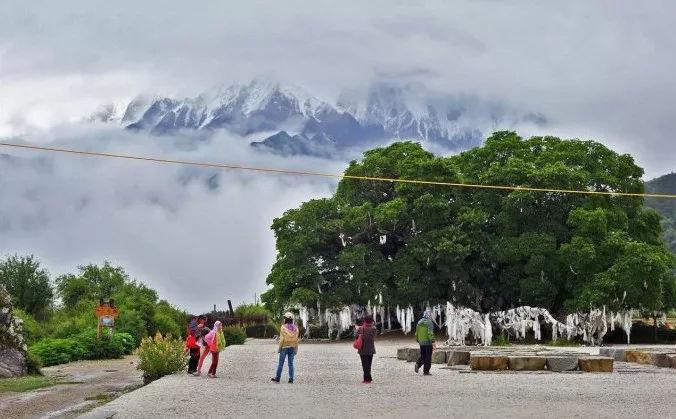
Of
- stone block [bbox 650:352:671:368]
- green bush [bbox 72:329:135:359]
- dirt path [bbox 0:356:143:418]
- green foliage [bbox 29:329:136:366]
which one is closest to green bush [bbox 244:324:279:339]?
green foliage [bbox 29:329:136:366]

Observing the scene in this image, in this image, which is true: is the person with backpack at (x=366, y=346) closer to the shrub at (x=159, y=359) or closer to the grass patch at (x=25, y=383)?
the shrub at (x=159, y=359)

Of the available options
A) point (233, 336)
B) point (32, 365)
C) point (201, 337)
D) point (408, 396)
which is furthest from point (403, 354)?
point (233, 336)

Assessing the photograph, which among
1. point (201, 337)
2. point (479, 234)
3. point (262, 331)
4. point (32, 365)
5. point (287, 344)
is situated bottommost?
point (32, 365)

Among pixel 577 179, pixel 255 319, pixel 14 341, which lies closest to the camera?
pixel 14 341

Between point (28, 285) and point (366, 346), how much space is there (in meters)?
48.2

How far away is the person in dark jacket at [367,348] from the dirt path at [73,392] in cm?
566

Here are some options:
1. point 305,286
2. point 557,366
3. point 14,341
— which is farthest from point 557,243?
point 14,341

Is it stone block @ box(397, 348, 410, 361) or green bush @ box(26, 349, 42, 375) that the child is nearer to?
green bush @ box(26, 349, 42, 375)

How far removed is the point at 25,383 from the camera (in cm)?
2345

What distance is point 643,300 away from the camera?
47.2 metres

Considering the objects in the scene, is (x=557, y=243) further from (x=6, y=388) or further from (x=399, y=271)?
(x=6, y=388)

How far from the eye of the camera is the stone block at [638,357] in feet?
91.5

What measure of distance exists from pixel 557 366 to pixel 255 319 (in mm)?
53115

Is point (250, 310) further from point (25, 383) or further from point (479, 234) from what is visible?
point (25, 383)
